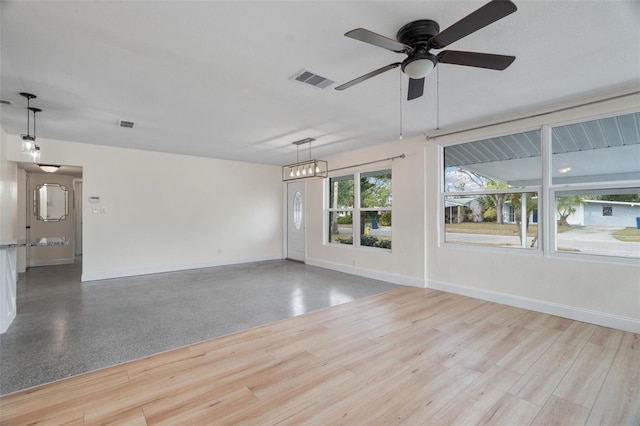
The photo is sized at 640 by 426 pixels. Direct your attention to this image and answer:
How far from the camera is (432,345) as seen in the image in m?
2.78

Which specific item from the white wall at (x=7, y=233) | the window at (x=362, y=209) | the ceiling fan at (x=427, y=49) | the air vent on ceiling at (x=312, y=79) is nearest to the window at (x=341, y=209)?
the window at (x=362, y=209)

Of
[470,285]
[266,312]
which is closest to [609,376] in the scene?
[470,285]

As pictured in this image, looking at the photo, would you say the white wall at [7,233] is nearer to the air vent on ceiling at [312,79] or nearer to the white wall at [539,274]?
the air vent on ceiling at [312,79]

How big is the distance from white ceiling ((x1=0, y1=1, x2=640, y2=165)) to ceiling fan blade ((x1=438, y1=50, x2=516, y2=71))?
0.25 metres

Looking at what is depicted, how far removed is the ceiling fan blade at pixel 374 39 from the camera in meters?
1.64

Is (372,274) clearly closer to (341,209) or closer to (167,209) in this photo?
(341,209)

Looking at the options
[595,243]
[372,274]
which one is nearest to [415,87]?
[595,243]

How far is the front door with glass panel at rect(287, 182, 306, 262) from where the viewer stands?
7.61 metres

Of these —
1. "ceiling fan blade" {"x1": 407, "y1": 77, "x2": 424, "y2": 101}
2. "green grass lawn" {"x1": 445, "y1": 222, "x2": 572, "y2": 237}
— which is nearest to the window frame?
"green grass lawn" {"x1": 445, "y1": 222, "x2": 572, "y2": 237}

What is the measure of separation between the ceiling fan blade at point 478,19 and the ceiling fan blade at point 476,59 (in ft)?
0.49

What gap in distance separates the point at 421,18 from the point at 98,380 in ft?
11.6

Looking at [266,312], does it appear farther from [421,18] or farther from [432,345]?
[421,18]

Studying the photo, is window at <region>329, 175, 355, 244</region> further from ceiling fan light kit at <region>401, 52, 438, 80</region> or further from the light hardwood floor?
ceiling fan light kit at <region>401, 52, 438, 80</region>

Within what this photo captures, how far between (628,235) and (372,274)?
357 cm
